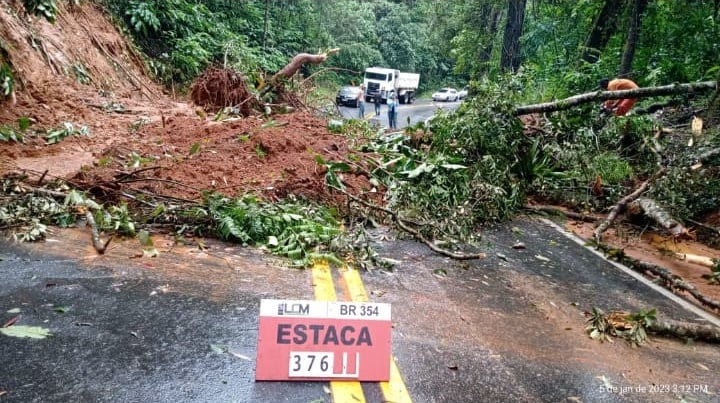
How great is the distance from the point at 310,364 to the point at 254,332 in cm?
61

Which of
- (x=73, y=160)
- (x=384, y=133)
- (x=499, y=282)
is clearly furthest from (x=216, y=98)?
(x=499, y=282)

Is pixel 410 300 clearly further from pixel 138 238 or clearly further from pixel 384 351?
pixel 138 238

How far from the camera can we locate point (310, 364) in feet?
8.73

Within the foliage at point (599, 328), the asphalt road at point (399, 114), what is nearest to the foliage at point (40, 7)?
the foliage at point (599, 328)

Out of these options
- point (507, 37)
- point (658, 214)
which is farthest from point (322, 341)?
point (507, 37)

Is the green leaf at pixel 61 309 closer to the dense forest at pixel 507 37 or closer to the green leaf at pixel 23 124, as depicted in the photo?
the green leaf at pixel 23 124

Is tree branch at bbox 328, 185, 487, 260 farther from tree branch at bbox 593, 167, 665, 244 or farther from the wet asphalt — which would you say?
tree branch at bbox 593, 167, 665, 244

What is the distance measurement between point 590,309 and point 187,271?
11.0 ft

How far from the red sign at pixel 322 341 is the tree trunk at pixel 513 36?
1724cm

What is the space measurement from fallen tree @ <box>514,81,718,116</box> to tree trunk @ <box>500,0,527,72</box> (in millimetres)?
10640

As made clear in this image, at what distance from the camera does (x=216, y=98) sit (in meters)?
10.7

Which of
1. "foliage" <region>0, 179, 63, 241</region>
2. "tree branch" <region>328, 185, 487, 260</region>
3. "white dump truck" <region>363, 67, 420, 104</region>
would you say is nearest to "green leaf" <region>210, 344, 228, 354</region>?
"foliage" <region>0, 179, 63, 241</region>

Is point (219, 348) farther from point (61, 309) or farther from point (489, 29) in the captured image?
point (489, 29)

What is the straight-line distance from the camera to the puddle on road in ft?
12.1
